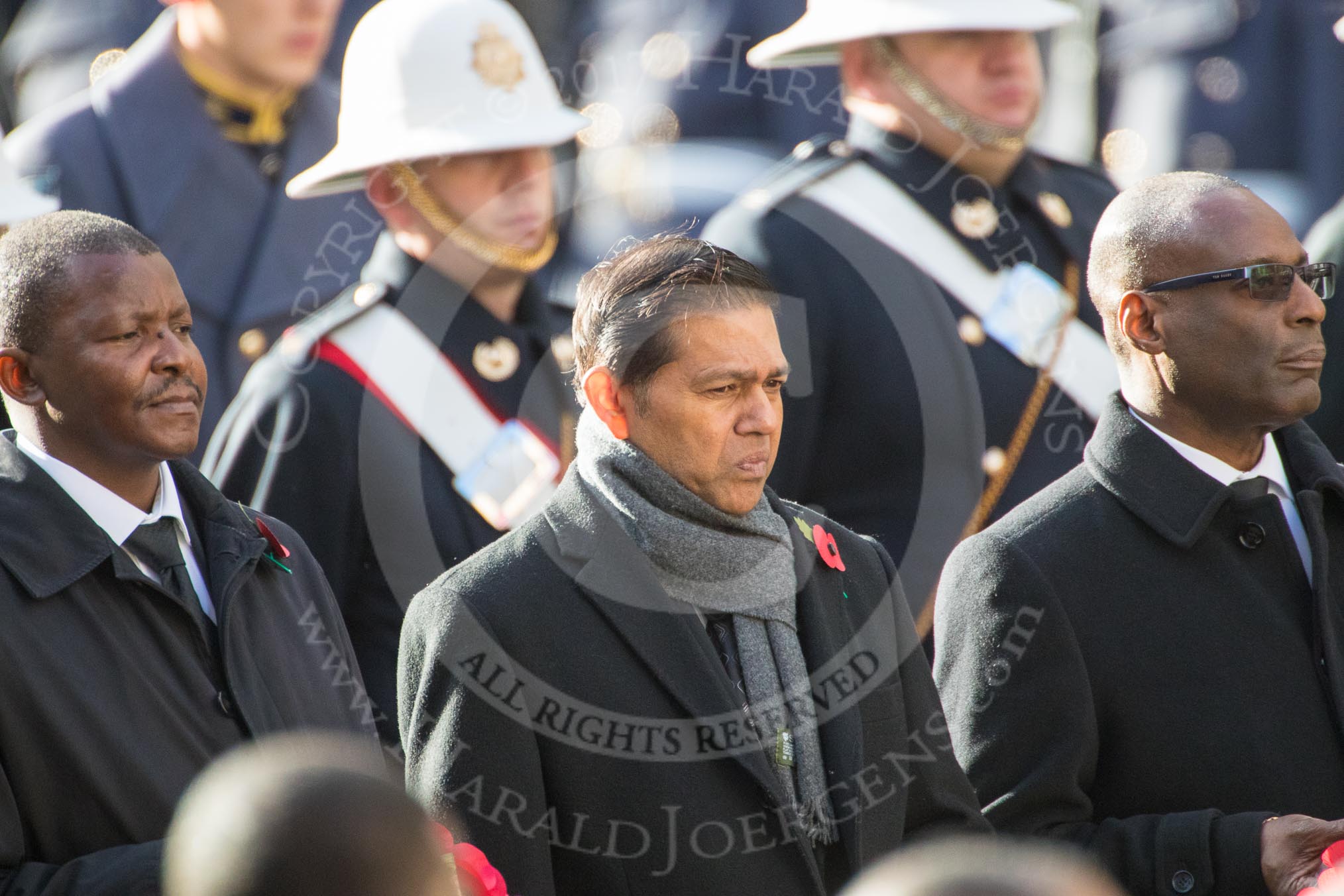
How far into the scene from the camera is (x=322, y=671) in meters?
3.10

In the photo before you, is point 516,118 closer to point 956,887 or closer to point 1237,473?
point 1237,473

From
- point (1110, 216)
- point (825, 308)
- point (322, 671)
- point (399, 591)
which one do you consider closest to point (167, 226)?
point (399, 591)

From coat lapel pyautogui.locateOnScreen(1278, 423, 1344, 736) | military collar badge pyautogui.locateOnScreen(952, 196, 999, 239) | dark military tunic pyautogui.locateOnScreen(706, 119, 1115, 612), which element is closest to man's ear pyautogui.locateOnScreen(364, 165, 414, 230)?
dark military tunic pyautogui.locateOnScreen(706, 119, 1115, 612)

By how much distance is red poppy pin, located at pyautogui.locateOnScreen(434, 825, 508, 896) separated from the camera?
243 centimetres

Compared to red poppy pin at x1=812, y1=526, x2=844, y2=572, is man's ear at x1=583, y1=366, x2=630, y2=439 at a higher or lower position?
higher

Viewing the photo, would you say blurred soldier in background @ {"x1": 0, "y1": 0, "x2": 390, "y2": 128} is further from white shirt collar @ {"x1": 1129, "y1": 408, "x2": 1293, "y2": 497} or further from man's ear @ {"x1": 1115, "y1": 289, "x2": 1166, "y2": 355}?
white shirt collar @ {"x1": 1129, "y1": 408, "x2": 1293, "y2": 497}

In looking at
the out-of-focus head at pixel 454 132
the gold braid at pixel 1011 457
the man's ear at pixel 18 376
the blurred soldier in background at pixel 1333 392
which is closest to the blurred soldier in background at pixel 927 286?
the gold braid at pixel 1011 457

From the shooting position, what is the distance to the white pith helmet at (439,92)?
4402 millimetres

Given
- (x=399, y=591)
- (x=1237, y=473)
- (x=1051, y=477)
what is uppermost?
(x=1237, y=473)

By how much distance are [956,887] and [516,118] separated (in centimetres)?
341

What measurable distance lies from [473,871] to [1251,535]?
139cm

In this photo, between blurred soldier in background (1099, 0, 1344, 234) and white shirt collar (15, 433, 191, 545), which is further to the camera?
blurred soldier in background (1099, 0, 1344, 234)

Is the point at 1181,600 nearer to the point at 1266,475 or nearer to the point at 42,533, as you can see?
the point at 1266,475

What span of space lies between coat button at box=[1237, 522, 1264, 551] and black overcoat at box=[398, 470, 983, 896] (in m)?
0.69
